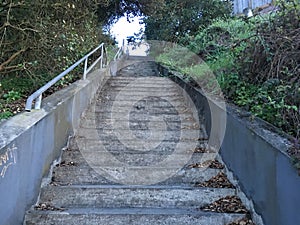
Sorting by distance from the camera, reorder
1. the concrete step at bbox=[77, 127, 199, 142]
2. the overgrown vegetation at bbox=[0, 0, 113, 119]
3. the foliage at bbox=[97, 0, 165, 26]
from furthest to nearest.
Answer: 1. the foliage at bbox=[97, 0, 165, 26]
2. the overgrown vegetation at bbox=[0, 0, 113, 119]
3. the concrete step at bbox=[77, 127, 199, 142]

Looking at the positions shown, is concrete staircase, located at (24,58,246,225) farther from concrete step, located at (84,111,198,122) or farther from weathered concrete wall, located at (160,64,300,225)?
weathered concrete wall, located at (160,64,300,225)

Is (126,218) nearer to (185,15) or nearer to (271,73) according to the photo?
(271,73)

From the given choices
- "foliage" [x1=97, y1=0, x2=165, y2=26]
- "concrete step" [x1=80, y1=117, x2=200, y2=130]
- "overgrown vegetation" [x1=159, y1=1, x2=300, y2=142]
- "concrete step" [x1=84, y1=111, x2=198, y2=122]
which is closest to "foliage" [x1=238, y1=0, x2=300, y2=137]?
"overgrown vegetation" [x1=159, y1=1, x2=300, y2=142]

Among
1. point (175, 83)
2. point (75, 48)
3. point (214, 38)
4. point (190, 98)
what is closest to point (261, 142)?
point (190, 98)

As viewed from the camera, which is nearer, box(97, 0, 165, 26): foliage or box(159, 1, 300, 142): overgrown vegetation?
box(159, 1, 300, 142): overgrown vegetation

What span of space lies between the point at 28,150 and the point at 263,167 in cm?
176

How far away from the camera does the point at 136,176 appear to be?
3188 mm

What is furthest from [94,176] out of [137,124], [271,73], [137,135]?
[271,73]

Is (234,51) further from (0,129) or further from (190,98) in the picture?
(0,129)

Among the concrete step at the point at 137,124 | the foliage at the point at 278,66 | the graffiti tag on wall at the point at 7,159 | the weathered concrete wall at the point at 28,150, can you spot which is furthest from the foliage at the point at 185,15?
the graffiti tag on wall at the point at 7,159

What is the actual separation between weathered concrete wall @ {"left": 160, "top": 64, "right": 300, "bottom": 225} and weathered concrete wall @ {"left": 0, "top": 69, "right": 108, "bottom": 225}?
174cm

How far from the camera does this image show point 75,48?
229 inches

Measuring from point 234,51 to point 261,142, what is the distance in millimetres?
2232

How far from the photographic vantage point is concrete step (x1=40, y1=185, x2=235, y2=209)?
274 cm
